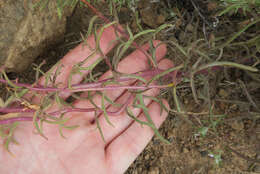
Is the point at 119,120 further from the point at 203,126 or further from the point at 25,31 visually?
the point at 25,31

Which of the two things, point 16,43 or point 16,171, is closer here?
point 16,171

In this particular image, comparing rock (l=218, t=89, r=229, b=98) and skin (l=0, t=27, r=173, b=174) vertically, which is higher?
skin (l=0, t=27, r=173, b=174)

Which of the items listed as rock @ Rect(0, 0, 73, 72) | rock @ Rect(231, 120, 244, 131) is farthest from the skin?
rock @ Rect(231, 120, 244, 131)

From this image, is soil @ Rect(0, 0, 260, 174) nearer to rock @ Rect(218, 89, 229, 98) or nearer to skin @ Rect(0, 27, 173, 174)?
rock @ Rect(218, 89, 229, 98)

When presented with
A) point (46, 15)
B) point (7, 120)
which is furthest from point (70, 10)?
point (7, 120)

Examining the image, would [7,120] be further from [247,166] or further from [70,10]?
[247,166]

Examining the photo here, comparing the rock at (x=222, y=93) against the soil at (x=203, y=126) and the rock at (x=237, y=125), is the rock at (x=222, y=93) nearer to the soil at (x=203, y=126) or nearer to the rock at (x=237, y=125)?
the soil at (x=203, y=126)
